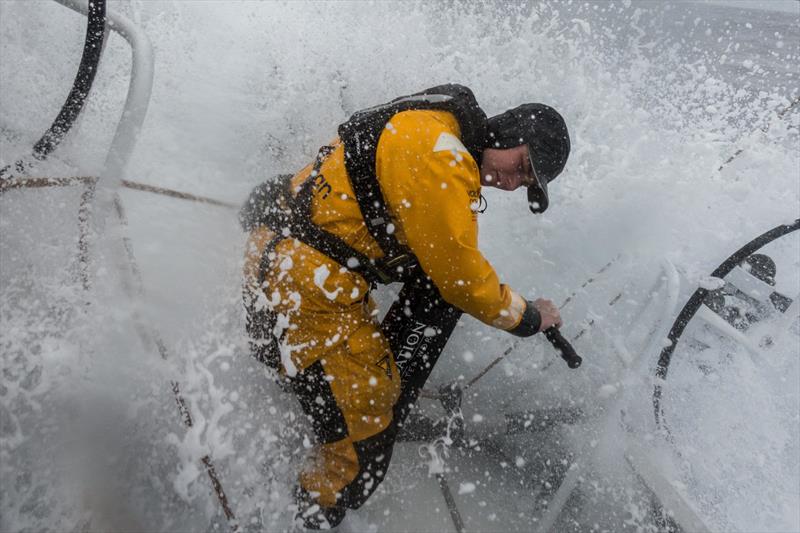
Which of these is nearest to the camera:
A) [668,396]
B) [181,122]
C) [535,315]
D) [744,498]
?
[535,315]

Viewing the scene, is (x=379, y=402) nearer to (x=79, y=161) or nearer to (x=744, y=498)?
(x=79, y=161)

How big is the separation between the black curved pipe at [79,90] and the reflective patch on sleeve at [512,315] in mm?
2153

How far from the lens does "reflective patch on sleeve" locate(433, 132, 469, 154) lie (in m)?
1.59

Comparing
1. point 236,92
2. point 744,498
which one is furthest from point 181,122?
point 744,498

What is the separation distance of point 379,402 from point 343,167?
3.54 ft

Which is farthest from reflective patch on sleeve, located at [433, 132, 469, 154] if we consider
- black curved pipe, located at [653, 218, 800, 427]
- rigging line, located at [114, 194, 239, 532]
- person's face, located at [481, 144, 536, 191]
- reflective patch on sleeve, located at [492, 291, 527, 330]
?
black curved pipe, located at [653, 218, 800, 427]

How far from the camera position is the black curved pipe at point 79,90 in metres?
1.89

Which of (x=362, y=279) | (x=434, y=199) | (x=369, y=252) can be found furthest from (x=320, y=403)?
(x=434, y=199)

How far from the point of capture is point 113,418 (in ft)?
5.93

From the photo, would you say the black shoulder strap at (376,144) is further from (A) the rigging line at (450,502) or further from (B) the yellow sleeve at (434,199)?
(A) the rigging line at (450,502)

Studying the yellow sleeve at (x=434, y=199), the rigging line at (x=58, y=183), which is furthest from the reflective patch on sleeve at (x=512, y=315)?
the rigging line at (x=58, y=183)

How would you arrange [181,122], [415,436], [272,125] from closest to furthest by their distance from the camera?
[415,436], [181,122], [272,125]

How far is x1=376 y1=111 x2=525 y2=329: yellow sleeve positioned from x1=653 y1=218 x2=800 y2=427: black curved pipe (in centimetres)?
167

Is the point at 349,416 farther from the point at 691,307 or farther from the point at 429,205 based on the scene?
the point at 691,307
